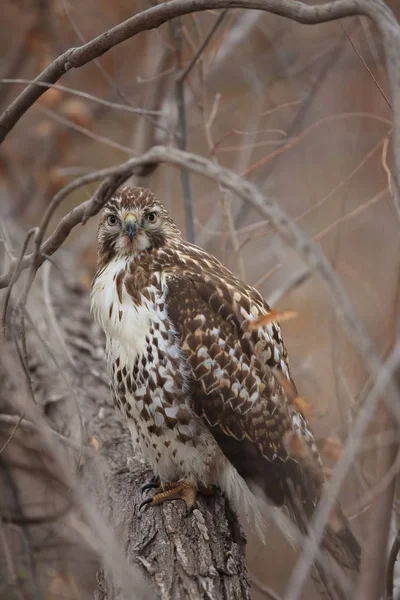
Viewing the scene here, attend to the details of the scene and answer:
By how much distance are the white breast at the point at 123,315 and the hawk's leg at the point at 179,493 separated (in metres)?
0.58

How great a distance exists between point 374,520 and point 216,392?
1.86 m

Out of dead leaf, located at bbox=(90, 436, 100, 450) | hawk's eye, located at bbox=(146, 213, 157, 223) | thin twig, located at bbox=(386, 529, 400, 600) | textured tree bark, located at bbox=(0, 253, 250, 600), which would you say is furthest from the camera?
dead leaf, located at bbox=(90, 436, 100, 450)

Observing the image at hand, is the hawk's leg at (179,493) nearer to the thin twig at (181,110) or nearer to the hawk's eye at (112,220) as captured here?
the hawk's eye at (112,220)

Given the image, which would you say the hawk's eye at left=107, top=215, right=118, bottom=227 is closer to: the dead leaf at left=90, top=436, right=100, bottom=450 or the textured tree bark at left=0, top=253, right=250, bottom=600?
the textured tree bark at left=0, top=253, right=250, bottom=600

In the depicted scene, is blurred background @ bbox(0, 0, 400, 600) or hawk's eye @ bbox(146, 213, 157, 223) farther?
blurred background @ bbox(0, 0, 400, 600)

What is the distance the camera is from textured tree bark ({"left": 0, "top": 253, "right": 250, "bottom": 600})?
2807 mm

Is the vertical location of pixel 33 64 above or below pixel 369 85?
above

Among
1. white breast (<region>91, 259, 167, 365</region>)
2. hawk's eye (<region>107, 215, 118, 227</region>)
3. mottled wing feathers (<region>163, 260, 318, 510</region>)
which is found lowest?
mottled wing feathers (<region>163, 260, 318, 510</region>)

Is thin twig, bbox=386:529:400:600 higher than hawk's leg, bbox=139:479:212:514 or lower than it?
lower

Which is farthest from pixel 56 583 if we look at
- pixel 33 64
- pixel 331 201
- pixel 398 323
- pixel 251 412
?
pixel 331 201

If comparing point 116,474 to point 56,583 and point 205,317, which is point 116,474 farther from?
point 56,583

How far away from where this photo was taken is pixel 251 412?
336cm

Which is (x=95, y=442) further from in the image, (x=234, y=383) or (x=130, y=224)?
(x=130, y=224)

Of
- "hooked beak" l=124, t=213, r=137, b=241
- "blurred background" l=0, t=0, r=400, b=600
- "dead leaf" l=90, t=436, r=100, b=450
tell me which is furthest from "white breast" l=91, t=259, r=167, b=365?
"blurred background" l=0, t=0, r=400, b=600
